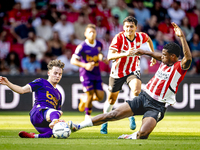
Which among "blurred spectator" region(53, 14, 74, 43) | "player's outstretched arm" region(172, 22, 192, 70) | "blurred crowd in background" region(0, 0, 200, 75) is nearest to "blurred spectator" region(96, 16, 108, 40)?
"blurred crowd in background" region(0, 0, 200, 75)

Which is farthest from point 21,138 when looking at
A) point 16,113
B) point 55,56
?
point 55,56

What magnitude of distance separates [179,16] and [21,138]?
11344mm

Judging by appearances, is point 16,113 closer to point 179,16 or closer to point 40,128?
point 40,128

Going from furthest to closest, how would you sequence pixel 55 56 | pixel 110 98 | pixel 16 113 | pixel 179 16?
1. pixel 179 16
2. pixel 55 56
3. pixel 16 113
4. pixel 110 98

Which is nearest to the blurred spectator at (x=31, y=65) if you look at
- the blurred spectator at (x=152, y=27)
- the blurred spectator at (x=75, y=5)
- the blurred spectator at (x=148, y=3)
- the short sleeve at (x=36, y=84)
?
the blurred spectator at (x=75, y=5)

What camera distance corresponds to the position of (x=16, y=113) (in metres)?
11.3

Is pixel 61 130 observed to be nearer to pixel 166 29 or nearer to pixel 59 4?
pixel 59 4

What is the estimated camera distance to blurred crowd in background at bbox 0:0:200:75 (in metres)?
12.8

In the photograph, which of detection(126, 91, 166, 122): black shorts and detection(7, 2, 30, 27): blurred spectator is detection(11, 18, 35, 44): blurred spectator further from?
detection(126, 91, 166, 122): black shorts

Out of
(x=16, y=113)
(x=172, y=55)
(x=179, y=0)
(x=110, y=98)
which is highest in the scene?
(x=179, y=0)

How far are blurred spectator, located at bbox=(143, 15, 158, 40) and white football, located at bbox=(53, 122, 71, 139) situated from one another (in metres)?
9.35

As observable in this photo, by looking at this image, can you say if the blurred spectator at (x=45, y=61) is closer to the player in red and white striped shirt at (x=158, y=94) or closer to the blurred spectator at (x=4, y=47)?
the blurred spectator at (x=4, y=47)

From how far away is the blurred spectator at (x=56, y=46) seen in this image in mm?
13016

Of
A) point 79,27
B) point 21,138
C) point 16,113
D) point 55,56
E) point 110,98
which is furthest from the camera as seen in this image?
point 79,27
